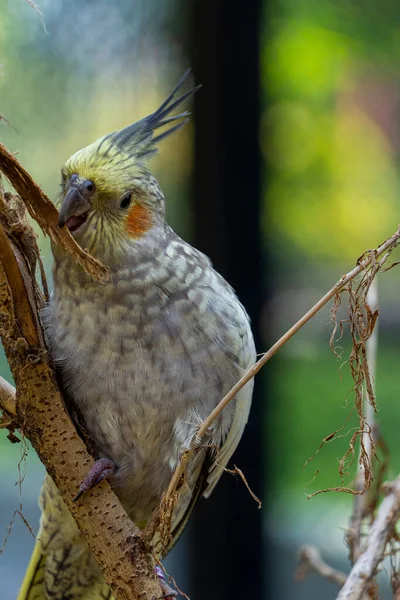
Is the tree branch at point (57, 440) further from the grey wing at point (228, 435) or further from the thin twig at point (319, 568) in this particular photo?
the thin twig at point (319, 568)

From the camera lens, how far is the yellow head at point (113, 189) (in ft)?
2.40

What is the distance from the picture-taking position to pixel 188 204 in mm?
1235

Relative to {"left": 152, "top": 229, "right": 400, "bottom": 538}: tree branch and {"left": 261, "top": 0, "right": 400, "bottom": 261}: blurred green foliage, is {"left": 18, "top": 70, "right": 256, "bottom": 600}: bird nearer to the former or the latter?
{"left": 152, "top": 229, "right": 400, "bottom": 538}: tree branch

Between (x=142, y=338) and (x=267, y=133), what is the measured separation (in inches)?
24.2

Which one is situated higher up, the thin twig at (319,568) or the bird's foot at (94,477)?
the bird's foot at (94,477)

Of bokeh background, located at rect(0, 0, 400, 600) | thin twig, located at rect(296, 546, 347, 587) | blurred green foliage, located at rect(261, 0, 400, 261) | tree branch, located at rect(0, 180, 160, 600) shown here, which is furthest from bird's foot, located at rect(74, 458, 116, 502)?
blurred green foliage, located at rect(261, 0, 400, 261)

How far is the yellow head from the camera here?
733 mm

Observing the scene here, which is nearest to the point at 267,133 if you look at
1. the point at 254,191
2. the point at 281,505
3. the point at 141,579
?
the point at 254,191

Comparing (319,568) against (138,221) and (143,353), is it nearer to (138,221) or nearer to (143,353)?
(143,353)

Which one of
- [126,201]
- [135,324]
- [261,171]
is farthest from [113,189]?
[261,171]

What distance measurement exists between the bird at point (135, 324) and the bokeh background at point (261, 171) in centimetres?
36

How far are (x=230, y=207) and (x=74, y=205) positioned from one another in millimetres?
546

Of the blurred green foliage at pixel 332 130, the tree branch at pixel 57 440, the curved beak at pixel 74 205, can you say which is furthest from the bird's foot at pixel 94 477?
the blurred green foliage at pixel 332 130

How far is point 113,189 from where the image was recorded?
750 millimetres
